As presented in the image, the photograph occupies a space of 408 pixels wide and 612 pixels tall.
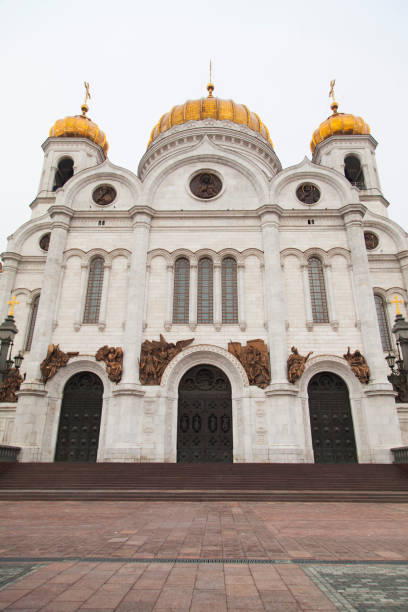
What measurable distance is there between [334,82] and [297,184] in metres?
16.6

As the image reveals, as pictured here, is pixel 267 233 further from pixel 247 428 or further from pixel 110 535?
pixel 110 535

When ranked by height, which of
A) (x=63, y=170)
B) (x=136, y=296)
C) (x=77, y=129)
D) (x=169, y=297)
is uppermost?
(x=77, y=129)

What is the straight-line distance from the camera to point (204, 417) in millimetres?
18406

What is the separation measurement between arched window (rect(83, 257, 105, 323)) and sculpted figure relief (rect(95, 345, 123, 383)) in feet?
6.40

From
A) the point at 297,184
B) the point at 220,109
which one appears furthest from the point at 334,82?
the point at 297,184

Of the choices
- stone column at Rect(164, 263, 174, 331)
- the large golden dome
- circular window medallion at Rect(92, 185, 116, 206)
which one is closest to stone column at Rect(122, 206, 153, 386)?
stone column at Rect(164, 263, 174, 331)

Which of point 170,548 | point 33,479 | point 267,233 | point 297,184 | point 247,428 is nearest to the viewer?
point 170,548

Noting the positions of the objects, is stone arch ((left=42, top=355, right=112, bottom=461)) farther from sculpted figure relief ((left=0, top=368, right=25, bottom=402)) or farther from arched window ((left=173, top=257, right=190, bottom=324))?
arched window ((left=173, top=257, right=190, bottom=324))

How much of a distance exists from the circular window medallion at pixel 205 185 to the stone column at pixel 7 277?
11.5 meters

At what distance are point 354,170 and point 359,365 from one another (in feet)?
61.5

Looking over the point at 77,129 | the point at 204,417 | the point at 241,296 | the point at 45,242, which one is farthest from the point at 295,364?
the point at 77,129

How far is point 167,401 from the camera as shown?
18.2m

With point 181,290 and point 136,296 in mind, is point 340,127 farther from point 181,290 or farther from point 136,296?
point 136,296

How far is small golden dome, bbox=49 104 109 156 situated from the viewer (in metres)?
29.4
